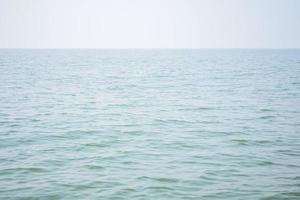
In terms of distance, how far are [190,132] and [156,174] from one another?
270 inches

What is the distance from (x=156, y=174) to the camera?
12.8 metres

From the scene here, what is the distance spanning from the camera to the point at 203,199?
35.4ft

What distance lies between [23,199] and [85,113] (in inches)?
562

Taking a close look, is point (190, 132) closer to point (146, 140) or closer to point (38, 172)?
point (146, 140)

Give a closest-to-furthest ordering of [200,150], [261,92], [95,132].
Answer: [200,150]
[95,132]
[261,92]

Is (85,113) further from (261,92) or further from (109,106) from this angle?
(261,92)

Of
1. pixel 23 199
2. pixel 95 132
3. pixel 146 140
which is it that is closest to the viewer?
pixel 23 199

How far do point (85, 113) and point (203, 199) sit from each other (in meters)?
15.4

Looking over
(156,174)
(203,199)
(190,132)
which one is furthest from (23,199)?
(190,132)

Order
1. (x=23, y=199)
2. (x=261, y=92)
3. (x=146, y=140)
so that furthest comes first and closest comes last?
(x=261, y=92), (x=146, y=140), (x=23, y=199)

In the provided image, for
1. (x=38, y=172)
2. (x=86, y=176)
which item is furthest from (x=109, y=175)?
(x=38, y=172)

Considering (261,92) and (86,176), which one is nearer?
(86,176)

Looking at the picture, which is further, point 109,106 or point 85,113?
point 109,106

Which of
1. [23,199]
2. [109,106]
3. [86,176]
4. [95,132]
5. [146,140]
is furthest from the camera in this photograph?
[109,106]
